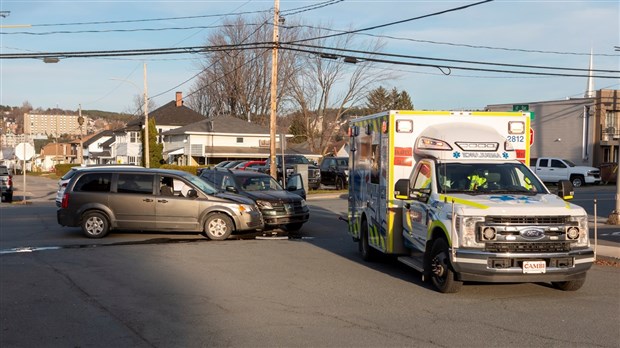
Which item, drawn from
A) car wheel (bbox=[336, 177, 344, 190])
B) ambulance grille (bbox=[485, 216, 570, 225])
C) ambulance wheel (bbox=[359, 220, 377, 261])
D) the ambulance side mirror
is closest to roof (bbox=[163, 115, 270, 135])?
car wheel (bbox=[336, 177, 344, 190])

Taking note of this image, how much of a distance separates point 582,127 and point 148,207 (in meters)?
40.6

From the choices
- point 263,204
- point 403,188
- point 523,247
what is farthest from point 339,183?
point 523,247

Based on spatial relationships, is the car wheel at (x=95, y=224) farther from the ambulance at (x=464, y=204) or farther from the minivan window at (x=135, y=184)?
the ambulance at (x=464, y=204)

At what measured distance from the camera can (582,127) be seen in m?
49.0

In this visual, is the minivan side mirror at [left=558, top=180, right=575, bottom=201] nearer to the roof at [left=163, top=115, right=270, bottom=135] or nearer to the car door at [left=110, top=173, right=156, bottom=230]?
the car door at [left=110, top=173, right=156, bottom=230]

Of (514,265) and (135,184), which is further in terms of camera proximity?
(135,184)

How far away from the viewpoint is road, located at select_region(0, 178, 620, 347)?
7.20m

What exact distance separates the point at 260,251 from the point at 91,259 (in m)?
3.47

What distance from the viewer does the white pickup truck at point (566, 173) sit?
40438 mm

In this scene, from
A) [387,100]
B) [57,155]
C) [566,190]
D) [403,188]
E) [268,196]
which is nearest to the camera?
[566,190]

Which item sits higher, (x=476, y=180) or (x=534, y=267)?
(x=476, y=180)

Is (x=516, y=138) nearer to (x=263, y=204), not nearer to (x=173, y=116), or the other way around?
(x=263, y=204)

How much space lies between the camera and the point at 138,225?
16453 mm

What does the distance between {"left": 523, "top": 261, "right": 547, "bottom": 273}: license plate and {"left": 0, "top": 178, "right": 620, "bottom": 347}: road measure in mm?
476
